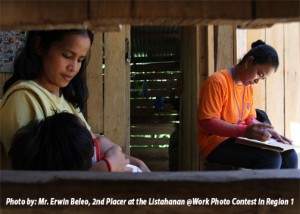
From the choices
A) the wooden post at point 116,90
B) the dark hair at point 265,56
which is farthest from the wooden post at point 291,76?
the wooden post at point 116,90

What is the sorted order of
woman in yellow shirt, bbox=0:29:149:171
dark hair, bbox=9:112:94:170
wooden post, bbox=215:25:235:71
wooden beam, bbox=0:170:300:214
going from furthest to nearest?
wooden post, bbox=215:25:235:71 < woman in yellow shirt, bbox=0:29:149:171 < dark hair, bbox=9:112:94:170 < wooden beam, bbox=0:170:300:214

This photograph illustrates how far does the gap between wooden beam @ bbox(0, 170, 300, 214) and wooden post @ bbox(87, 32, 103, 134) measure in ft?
8.38

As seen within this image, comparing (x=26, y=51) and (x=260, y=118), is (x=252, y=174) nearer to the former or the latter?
(x=26, y=51)

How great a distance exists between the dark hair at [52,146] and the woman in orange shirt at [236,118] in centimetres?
155

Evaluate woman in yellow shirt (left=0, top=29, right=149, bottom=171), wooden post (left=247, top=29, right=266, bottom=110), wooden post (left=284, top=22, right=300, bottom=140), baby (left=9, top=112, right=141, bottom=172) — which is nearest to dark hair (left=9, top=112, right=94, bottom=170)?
baby (left=9, top=112, right=141, bottom=172)

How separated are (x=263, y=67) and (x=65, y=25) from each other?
2294 millimetres

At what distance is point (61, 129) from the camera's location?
3.92 feet

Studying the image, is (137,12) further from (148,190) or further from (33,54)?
(33,54)

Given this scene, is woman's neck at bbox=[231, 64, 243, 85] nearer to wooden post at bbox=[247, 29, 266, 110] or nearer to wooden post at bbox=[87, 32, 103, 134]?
wooden post at bbox=[247, 29, 266, 110]

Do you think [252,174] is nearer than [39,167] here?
Yes

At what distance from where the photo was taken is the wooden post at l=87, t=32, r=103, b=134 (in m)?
3.47

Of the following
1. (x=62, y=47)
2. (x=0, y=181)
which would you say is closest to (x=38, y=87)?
(x=62, y=47)

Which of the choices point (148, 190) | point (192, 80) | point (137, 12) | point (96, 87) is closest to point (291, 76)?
point (192, 80)

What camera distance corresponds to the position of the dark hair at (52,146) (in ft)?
3.81
